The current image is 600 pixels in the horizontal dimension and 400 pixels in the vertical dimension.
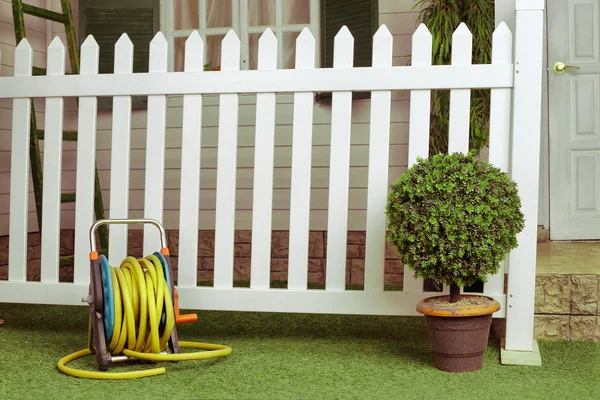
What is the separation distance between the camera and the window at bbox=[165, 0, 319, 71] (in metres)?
5.00

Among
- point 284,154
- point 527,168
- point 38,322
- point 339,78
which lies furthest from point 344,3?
point 38,322

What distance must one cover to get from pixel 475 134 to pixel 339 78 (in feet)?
5.12

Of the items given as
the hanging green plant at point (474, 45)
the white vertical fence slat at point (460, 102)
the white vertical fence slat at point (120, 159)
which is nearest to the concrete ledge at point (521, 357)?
the white vertical fence slat at point (460, 102)

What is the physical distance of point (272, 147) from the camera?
9.85 ft

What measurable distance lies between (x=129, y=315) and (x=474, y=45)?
2.92 m

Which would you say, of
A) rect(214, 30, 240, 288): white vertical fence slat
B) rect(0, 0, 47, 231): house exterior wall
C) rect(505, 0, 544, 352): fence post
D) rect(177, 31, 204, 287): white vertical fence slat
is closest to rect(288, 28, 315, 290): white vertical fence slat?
rect(214, 30, 240, 288): white vertical fence slat

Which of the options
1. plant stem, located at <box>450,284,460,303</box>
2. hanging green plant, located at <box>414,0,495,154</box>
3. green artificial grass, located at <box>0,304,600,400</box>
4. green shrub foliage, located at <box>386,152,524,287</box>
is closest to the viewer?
green artificial grass, located at <box>0,304,600,400</box>

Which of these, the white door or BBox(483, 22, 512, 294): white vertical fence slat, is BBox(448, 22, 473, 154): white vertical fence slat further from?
the white door

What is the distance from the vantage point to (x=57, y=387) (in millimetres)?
2320

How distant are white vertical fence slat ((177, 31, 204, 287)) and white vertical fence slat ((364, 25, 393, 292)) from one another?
0.73 metres

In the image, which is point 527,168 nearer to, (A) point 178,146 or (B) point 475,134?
(B) point 475,134

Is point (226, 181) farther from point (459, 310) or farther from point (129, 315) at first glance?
point (459, 310)

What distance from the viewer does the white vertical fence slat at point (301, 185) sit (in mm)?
2934

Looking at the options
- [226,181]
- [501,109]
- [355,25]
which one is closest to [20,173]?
[226,181]
